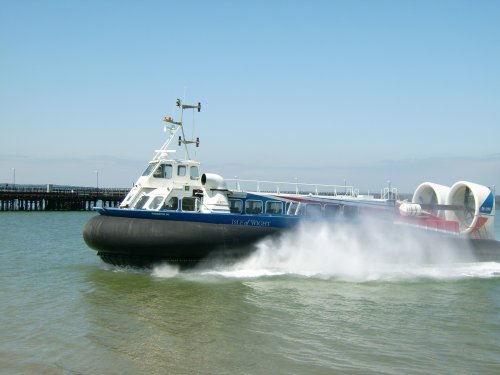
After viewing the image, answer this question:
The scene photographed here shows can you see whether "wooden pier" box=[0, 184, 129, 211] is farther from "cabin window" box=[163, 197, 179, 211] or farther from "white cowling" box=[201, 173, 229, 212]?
"white cowling" box=[201, 173, 229, 212]

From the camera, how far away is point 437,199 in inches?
655

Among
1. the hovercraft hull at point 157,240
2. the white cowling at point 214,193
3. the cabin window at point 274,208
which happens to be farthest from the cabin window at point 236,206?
the hovercraft hull at point 157,240

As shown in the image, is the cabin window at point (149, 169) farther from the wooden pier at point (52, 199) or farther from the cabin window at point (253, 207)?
the wooden pier at point (52, 199)

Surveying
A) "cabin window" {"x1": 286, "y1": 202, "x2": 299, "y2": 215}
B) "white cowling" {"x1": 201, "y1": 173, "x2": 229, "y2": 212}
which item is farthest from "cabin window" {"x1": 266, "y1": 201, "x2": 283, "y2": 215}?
"white cowling" {"x1": 201, "y1": 173, "x2": 229, "y2": 212}

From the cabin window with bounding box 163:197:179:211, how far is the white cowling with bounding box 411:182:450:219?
28.3 feet

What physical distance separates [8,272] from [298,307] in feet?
24.6

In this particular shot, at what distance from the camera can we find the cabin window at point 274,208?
13.1 metres

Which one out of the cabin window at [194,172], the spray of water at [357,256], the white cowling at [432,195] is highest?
the cabin window at [194,172]

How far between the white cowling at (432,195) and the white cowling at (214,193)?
7.53m

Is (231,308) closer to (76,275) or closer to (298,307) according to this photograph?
(298,307)

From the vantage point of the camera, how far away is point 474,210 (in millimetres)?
15469

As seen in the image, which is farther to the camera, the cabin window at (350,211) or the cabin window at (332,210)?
the cabin window at (350,211)

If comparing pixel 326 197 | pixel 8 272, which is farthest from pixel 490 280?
pixel 8 272

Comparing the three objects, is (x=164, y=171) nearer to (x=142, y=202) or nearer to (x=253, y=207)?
(x=142, y=202)
